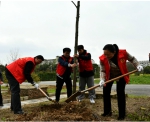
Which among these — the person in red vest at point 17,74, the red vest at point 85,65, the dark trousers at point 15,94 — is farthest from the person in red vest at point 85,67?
the dark trousers at point 15,94

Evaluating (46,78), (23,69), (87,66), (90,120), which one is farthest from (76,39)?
(46,78)

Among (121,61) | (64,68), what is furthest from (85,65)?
(121,61)

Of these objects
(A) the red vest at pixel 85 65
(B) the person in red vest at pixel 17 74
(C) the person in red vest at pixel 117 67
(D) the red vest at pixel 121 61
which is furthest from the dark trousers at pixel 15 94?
(D) the red vest at pixel 121 61

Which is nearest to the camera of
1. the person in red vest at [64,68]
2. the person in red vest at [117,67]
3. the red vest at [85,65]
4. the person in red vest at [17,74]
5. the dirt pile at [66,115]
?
the dirt pile at [66,115]

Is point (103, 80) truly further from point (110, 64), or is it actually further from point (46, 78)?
point (46, 78)

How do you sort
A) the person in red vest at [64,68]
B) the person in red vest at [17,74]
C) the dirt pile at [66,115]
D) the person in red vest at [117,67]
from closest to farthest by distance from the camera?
the dirt pile at [66,115] → the person in red vest at [117,67] → the person in red vest at [17,74] → the person in red vest at [64,68]

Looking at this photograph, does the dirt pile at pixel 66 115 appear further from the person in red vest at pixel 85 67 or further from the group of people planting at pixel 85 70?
the person in red vest at pixel 85 67

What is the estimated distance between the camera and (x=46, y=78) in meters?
35.6

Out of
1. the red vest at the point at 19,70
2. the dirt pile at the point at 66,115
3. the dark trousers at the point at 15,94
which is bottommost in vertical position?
the dirt pile at the point at 66,115

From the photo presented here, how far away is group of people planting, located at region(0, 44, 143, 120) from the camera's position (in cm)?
490

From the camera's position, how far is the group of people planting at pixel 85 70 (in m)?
4.90

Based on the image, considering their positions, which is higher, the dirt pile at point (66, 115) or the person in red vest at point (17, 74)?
the person in red vest at point (17, 74)

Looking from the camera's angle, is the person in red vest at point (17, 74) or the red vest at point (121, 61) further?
the person in red vest at point (17, 74)

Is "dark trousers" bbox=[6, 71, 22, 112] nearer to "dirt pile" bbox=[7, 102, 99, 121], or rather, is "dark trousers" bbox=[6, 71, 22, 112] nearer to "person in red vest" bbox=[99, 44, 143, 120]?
"dirt pile" bbox=[7, 102, 99, 121]
